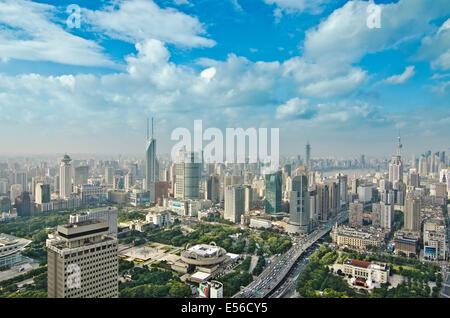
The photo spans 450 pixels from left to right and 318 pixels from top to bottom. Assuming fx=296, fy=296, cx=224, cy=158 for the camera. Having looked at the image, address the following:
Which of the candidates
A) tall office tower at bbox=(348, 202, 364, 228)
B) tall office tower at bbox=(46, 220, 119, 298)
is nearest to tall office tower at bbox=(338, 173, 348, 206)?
tall office tower at bbox=(348, 202, 364, 228)

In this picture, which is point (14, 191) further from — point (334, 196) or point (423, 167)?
point (423, 167)

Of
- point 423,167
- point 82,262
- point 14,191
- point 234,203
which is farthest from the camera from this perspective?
point 423,167

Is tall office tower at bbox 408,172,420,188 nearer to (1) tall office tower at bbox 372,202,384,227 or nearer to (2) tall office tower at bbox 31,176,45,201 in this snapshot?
(1) tall office tower at bbox 372,202,384,227

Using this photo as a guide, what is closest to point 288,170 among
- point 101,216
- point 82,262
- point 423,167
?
point 423,167

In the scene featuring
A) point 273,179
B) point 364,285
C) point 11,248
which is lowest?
point 364,285
